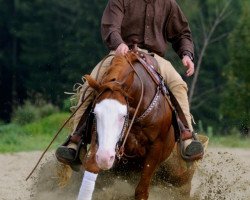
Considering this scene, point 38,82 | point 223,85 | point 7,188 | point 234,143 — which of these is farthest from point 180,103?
point 223,85

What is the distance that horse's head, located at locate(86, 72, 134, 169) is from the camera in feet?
21.5

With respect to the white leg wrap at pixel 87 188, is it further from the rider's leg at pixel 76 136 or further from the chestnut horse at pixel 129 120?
the rider's leg at pixel 76 136

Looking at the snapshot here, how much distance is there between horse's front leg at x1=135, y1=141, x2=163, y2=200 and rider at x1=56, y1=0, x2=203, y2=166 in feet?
1.48

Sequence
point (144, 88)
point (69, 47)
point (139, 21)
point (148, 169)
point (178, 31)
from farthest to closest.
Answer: point (69, 47) < point (178, 31) < point (139, 21) < point (148, 169) < point (144, 88)

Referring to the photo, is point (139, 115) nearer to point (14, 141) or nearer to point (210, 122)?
point (14, 141)

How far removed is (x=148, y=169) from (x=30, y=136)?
1511 centimetres

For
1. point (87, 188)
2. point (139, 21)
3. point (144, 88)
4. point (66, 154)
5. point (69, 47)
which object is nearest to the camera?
point (87, 188)

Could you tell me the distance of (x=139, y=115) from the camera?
7500 millimetres

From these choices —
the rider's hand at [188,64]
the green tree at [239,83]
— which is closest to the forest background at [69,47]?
the green tree at [239,83]

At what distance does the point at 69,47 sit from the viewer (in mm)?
59906

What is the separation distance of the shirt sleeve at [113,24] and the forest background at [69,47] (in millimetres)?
45518

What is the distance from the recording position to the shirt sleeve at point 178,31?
8.86m

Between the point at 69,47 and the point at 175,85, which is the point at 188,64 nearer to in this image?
the point at 175,85

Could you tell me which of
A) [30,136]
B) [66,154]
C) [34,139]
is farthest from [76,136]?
[30,136]
